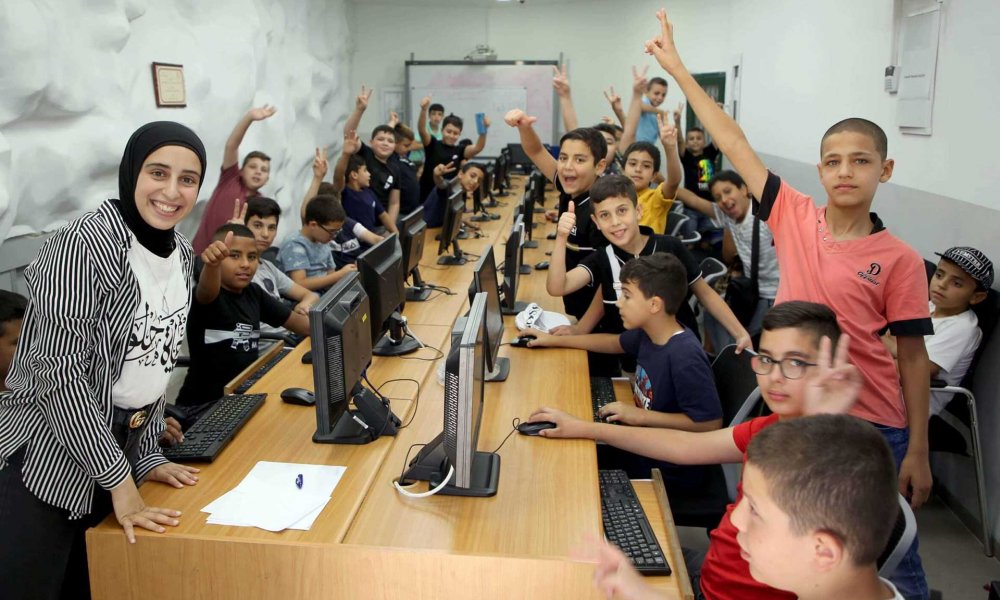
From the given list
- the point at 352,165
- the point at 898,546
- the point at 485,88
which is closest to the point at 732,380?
the point at 898,546

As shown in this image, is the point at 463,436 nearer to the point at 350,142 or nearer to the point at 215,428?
the point at 215,428

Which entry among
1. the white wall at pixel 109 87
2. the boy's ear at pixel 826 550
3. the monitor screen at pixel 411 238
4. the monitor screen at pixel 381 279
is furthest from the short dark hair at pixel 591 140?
the boy's ear at pixel 826 550

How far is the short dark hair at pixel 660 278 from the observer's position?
8.28 feet

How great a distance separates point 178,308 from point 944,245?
3.47 metres

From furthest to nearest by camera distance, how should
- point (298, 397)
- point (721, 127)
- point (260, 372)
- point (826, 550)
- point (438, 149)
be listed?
point (438, 149), point (260, 372), point (298, 397), point (721, 127), point (826, 550)

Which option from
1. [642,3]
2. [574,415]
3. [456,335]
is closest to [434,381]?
[574,415]

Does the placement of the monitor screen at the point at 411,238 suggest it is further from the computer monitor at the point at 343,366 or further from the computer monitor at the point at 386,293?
the computer monitor at the point at 343,366

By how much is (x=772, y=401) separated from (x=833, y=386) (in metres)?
0.17

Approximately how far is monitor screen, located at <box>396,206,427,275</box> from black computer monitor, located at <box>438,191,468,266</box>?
831mm

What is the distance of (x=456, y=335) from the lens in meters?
1.82

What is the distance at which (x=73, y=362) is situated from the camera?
1.63 meters

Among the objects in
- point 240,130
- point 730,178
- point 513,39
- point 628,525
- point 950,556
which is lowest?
point 950,556

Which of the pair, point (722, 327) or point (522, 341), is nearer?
point (522, 341)

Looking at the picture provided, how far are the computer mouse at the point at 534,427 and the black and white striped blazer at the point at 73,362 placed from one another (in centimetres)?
109
